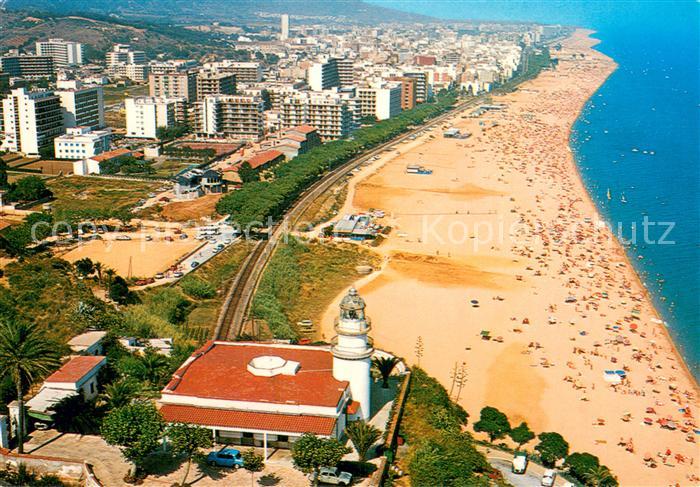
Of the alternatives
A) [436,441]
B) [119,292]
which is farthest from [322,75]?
[436,441]

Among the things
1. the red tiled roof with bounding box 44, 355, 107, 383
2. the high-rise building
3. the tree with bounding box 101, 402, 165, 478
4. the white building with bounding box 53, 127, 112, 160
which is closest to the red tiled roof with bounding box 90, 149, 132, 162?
the white building with bounding box 53, 127, 112, 160

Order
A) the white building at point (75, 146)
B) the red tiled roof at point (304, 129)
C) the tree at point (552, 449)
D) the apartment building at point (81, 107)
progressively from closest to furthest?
the tree at point (552, 449)
the white building at point (75, 146)
the apartment building at point (81, 107)
the red tiled roof at point (304, 129)

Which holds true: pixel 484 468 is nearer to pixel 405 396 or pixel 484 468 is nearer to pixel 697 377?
pixel 405 396

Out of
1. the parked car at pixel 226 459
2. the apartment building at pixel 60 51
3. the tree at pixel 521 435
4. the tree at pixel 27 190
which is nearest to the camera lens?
the parked car at pixel 226 459

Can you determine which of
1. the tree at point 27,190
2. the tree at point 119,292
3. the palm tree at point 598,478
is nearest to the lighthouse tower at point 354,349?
the palm tree at point 598,478

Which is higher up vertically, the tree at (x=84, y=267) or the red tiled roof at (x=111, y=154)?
the red tiled roof at (x=111, y=154)

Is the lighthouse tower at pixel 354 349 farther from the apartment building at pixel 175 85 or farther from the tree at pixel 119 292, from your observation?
the apartment building at pixel 175 85

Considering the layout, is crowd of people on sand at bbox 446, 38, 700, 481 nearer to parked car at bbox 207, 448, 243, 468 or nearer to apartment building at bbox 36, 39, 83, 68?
parked car at bbox 207, 448, 243, 468
